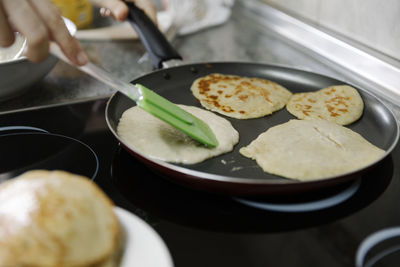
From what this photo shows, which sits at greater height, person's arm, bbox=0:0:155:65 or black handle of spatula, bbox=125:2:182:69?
person's arm, bbox=0:0:155:65

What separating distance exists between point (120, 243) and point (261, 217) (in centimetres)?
29

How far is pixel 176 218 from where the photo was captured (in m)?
0.77

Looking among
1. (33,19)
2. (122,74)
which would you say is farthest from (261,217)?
A: (122,74)

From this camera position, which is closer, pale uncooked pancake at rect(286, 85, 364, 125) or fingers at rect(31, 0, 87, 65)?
fingers at rect(31, 0, 87, 65)

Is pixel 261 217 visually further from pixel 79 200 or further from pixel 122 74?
pixel 122 74

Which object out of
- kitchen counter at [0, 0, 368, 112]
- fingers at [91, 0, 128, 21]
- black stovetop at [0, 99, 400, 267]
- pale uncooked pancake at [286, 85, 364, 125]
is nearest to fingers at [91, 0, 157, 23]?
fingers at [91, 0, 128, 21]

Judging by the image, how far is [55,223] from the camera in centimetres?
52

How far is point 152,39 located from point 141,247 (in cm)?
83

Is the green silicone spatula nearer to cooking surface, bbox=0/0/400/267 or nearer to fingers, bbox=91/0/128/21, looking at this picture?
cooking surface, bbox=0/0/400/267

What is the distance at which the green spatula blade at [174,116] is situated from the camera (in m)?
0.84

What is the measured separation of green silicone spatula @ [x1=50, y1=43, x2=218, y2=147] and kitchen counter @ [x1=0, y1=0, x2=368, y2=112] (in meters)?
0.38

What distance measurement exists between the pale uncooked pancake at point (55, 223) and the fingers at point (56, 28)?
0.83 feet

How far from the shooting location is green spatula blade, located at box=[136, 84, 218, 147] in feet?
2.77

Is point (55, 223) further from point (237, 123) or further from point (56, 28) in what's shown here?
point (237, 123)
